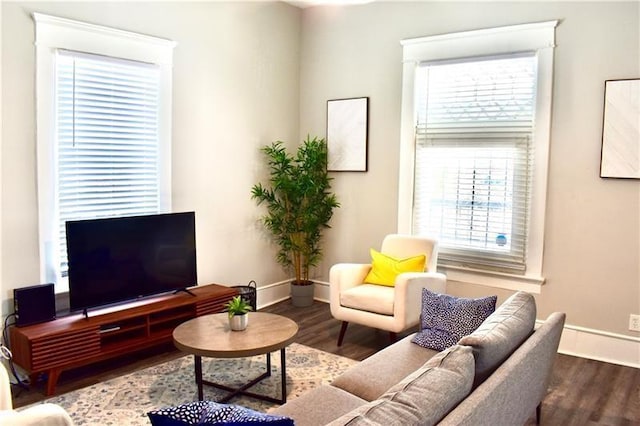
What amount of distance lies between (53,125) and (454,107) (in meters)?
3.13

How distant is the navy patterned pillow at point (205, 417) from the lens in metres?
1.34

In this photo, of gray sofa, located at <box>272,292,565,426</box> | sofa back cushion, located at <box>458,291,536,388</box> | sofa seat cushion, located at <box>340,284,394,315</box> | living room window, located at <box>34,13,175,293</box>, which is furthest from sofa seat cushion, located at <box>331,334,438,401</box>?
living room window, located at <box>34,13,175,293</box>

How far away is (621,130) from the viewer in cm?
378

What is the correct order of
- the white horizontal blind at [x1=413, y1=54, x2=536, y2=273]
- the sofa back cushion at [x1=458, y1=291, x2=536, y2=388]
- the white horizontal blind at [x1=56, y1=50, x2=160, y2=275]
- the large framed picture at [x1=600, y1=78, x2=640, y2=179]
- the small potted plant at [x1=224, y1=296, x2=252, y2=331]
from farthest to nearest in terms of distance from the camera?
the white horizontal blind at [x1=413, y1=54, x2=536, y2=273] → the large framed picture at [x1=600, y1=78, x2=640, y2=179] → the white horizontal blind at [x1=56, y1=50, x2=160, y2=275] → the small potted plant at [x1=224, y1=296, x2=252, y2=331] → the sofa back cushion at [x1=458, y1=291, x2=536, y2=388]

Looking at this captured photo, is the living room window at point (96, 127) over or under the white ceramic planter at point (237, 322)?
over

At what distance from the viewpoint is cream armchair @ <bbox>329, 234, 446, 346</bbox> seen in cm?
381

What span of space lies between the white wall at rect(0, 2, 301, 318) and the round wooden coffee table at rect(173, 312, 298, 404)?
1249 millimetres

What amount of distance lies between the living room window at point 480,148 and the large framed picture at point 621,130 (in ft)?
1.37

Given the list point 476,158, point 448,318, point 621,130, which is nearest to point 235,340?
point 448,318

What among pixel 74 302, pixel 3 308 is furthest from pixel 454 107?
pixel 3 308

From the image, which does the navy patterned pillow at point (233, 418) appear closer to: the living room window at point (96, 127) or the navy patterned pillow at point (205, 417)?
the navy patterned pillow at point (205, 417)

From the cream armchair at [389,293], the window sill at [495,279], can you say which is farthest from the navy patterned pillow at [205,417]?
the window sill at [495,279]

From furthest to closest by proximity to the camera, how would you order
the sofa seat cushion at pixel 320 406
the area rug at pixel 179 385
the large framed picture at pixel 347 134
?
the large framed picture at pixel 347 134
the area rug at pixel 179 385
the sofa seat cushion at pixel 320 406

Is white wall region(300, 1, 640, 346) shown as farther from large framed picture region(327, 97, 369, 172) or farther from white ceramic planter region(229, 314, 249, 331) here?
white ceramic planter region(229, 314, 249, 331)
